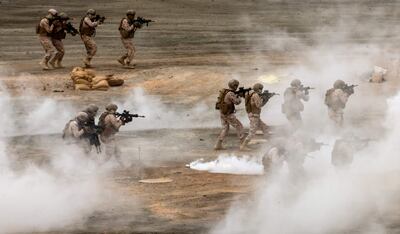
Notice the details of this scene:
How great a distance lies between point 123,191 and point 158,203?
1.11 metres

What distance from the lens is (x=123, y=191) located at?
18688 millimetres

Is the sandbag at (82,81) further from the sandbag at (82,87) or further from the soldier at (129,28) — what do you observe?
the soldier at (129,28)

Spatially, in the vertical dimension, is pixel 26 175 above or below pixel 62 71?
below

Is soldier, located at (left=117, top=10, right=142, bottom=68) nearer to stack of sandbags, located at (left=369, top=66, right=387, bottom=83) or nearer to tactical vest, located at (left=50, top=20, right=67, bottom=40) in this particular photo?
tactical vest, located at (left=50, top=20, right=67, bottom=40)

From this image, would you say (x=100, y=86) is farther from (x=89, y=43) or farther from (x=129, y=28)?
(x=129, y=28)

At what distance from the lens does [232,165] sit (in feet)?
67.4

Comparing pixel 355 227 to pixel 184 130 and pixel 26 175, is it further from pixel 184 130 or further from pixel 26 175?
pixel 184 130

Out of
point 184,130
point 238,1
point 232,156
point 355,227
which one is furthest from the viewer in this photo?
point 238,1

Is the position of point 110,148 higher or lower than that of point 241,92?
lower

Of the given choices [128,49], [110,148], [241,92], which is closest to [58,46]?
[128,49]

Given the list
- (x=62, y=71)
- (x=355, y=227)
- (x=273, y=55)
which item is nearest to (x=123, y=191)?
(x=355, y=227)

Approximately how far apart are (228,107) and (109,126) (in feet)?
9.95

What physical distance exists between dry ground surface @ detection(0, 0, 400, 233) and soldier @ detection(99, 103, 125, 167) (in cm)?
50

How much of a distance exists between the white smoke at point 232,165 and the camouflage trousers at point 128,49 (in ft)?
33.4
